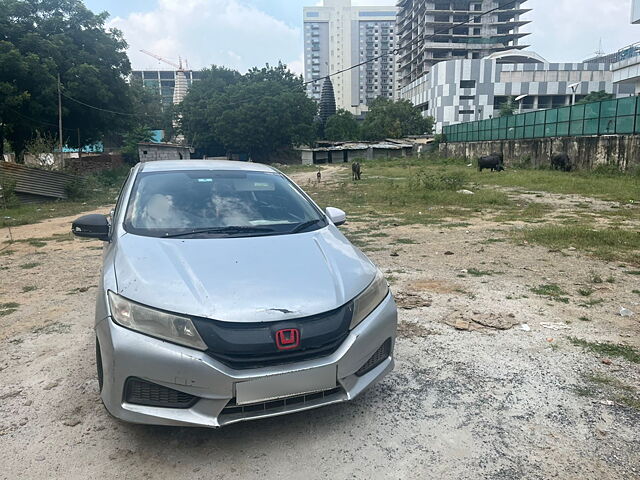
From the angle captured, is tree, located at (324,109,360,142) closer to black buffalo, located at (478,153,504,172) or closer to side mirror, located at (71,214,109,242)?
black buffalo, located at (478,153,504,172)

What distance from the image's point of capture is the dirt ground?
232 cm

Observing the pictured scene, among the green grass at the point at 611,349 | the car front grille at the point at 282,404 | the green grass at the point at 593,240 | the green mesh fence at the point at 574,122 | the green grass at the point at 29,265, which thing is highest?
the green mesh fence at the point at 574,122

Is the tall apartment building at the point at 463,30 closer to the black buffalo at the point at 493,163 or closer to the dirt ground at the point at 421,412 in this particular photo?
the black buffalo at the point at 493,163

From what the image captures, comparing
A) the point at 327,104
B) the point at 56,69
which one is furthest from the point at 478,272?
the point at 327,104

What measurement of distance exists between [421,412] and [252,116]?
5139cm

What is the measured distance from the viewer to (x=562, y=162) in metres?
22.2

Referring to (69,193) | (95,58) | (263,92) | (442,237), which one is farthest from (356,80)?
(442,237)

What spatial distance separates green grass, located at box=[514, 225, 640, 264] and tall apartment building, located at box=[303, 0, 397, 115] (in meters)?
127

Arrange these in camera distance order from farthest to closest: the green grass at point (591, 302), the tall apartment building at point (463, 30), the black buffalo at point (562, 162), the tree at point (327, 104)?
the tall apartment building at point (463, 30), the tree at point (327, 104), the black buffalo at point (562, 162), the green grass at point (591, 302)

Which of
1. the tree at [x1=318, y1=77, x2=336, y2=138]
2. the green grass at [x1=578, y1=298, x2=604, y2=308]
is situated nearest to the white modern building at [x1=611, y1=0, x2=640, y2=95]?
the green grass at [x1=578, y1=298, x2=604, y2=308]

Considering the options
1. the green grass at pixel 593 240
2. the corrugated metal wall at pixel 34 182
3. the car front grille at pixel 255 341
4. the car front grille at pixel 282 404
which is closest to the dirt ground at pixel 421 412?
the car front grille at pixel 282 404

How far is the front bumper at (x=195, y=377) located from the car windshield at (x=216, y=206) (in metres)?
0.99

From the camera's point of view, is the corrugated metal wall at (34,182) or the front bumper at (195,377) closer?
the front bumper at (195,377)

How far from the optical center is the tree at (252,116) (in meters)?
51.3
